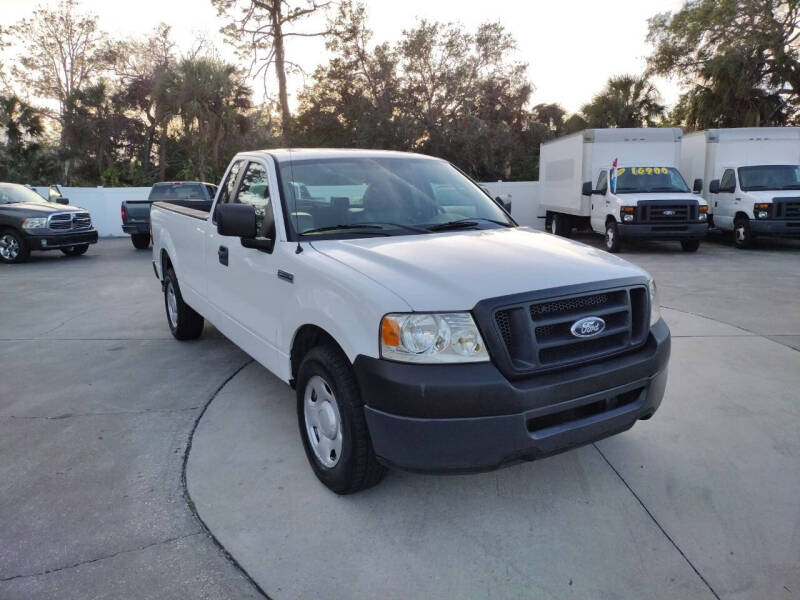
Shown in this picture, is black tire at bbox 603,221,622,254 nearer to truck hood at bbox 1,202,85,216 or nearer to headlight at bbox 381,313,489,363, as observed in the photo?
headlight at bbox 381,313,489,363

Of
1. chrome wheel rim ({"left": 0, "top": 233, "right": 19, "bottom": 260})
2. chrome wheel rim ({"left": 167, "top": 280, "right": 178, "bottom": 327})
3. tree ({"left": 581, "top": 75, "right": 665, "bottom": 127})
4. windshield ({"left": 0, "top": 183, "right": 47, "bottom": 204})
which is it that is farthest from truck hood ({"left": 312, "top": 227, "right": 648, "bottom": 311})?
tree ({"left": 581, "top": 75, "right": 665, "bottom": 127})

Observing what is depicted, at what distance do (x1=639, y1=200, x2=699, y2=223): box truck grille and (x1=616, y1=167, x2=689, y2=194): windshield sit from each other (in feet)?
2.51

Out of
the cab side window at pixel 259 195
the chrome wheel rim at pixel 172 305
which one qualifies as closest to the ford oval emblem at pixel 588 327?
the cab side window at pixel 259 195

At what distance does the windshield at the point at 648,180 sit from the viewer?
14.4 m

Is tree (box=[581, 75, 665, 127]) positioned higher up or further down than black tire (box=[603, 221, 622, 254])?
higher up

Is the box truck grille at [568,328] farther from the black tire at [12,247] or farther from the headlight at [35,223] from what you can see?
the black tire at [12,247]

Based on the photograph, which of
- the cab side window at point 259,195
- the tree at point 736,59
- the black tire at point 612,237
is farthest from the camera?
the tree at point 736,59

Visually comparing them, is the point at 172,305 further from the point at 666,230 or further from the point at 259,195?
the point at 666,230

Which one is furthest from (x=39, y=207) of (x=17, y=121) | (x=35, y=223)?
(x=17, y=121)

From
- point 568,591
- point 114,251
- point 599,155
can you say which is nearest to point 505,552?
point 568,591

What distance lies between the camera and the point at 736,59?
81.6 feet

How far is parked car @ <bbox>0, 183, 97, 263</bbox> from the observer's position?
13750mm

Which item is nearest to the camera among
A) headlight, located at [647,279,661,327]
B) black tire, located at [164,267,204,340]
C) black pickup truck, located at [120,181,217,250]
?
headlight, located at [647,279,661,327]

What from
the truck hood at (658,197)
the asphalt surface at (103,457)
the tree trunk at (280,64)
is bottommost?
the asphalt surface at (103,457)
